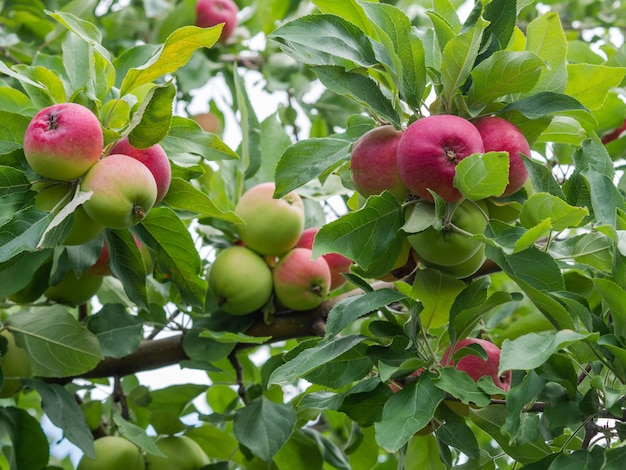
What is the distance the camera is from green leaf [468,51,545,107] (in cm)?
102

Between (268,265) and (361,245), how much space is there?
1.66 feet

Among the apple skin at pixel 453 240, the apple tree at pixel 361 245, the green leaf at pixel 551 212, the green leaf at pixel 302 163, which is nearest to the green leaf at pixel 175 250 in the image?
the apple tree at pixel 361 245

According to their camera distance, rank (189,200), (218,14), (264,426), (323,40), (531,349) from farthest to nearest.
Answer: (218,14), (264,426), (189,200), (323,40), (531,349)

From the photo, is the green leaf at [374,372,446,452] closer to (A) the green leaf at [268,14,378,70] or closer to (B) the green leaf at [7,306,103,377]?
(A) the green leaf at [268,14,378,70]

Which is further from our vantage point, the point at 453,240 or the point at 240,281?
the point at 240,281

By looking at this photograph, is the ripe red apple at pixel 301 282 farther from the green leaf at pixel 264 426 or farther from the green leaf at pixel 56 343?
the green leaf at pixel 56 343

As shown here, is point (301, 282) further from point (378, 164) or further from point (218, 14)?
point (218, 14)

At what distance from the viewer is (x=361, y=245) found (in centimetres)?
104

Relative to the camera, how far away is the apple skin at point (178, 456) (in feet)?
4.89

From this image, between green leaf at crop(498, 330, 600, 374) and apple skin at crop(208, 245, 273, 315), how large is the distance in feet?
2.11

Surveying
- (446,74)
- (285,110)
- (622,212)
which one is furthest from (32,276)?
(285,110)

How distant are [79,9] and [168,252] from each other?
80cm

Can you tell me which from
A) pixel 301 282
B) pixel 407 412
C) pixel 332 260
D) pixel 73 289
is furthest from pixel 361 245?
pixel 73 289

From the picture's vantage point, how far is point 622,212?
1045 mm
